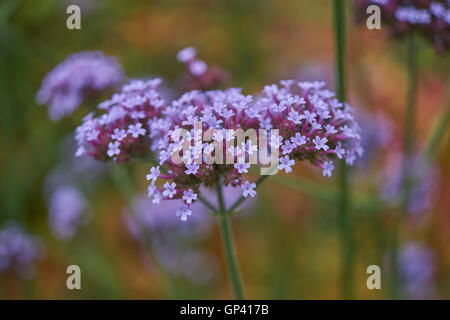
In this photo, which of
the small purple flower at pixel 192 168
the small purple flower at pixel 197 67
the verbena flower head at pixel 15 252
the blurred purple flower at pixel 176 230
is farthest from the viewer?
the blurred purple flower at pixel 176 230

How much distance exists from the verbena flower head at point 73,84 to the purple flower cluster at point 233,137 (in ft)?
1.94

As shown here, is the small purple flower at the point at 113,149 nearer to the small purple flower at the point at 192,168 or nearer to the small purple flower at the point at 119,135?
the small purple flower at the point at 119,135

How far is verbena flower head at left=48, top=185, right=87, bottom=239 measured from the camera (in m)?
2.25

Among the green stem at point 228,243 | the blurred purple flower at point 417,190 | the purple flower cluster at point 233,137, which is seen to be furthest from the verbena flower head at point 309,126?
the blurred purple flower at point 417,190

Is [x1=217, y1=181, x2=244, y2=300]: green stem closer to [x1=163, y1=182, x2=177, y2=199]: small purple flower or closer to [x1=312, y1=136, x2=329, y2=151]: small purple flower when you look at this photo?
[x1=163, y1=182, x2=177, y2=199]: small purple flower

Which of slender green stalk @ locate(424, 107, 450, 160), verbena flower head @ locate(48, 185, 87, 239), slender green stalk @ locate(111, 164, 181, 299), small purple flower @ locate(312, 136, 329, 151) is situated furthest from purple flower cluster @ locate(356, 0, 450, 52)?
verbena flower head @ locate(48, 185, 87, 239)

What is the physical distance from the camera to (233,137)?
3.76 ft

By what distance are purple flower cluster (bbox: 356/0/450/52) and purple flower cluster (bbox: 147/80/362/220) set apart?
47 cm

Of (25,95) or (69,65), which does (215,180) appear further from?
(25,95)

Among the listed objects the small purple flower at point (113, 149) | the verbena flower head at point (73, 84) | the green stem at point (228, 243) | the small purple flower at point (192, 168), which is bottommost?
the green stem at point (228, 243)

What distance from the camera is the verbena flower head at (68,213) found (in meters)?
2.25

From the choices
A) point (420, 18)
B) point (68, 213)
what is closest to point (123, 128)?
point (420, 18)

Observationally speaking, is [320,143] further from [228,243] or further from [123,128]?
[123,128]
